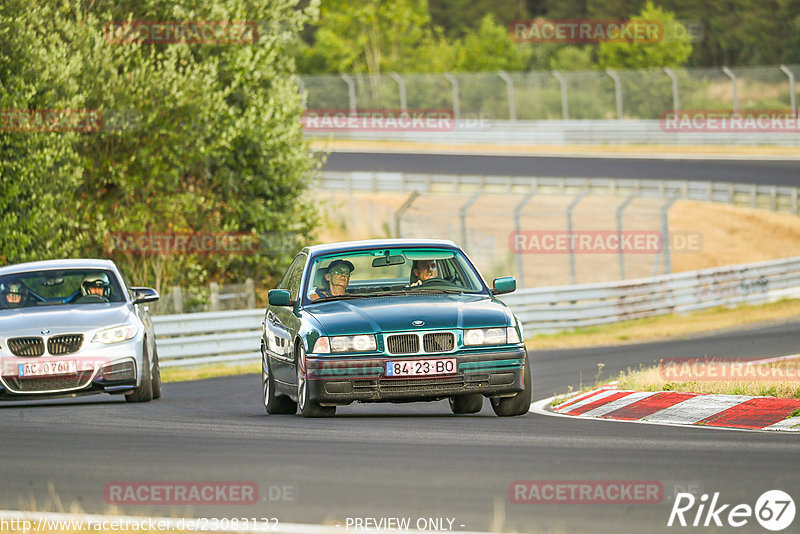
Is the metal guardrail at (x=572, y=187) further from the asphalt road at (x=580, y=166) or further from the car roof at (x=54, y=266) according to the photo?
the car roof at (x=54, y=266)

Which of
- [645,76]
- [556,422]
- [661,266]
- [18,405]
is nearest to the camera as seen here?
[556,422]

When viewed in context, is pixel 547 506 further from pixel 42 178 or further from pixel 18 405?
pixel 42 178

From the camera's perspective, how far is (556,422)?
1009cm

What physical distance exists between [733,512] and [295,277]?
6.29m

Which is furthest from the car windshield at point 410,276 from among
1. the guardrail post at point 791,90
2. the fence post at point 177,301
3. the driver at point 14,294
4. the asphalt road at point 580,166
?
the guardrail post at point 791,90

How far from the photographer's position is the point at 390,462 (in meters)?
7.72

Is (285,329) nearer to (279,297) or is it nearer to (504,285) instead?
(279,297)

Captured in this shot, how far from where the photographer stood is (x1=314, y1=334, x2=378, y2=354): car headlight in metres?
9.77

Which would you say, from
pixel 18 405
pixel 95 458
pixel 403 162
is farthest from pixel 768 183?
pixel 95 458

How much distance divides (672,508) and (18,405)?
874 centimetres

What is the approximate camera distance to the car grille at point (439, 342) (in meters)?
9.77

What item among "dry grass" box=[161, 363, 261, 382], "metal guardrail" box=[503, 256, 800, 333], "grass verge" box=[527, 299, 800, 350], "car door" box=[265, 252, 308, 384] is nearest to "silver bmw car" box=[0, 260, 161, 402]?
"car door" box=[265, 252, 308, 384]

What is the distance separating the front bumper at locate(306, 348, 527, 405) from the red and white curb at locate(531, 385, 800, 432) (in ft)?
4.21

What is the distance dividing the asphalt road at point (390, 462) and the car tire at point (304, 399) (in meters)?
0.16
